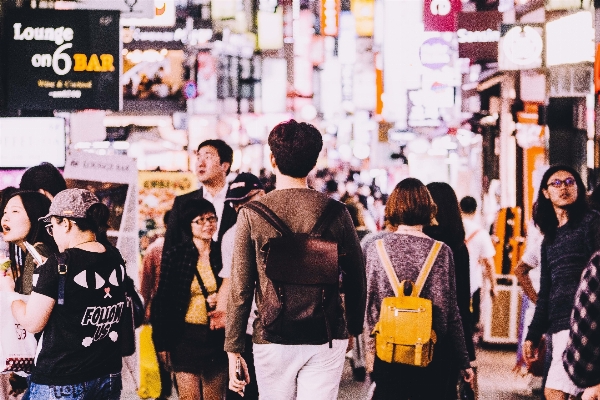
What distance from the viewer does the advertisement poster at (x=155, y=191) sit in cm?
1395

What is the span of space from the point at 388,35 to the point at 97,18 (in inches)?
681

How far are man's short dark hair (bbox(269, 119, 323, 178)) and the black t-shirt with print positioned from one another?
108 cm

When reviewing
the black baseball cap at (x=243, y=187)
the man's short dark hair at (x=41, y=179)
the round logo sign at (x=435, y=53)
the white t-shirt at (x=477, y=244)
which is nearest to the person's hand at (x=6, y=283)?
the man's short dark hair at (x=41, y=179)

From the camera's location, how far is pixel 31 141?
9.54m

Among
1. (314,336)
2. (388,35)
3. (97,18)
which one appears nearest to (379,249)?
(314,336)

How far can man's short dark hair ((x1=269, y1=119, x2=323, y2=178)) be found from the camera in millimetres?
4617

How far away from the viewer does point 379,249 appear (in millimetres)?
5840

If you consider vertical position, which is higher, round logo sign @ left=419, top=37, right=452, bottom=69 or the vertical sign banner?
the vertical sign banner

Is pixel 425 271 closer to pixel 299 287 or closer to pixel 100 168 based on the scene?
pixel 299 287

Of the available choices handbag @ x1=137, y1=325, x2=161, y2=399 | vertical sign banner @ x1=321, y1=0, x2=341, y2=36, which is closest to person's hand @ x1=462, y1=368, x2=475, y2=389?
handbag @ x1=137, y1=325, x2=161, y2=399

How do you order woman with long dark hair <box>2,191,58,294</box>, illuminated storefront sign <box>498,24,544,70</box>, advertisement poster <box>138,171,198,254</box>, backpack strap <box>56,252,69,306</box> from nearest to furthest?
1. backpack strap <box>56,252,69,306</box>
2. woman with long dark hair <box>2,191,58,294</box>
3. advertisement poster <box>138,171,198,254</box>
4. illuminated storefront sign <box>498,24,544,70</box>

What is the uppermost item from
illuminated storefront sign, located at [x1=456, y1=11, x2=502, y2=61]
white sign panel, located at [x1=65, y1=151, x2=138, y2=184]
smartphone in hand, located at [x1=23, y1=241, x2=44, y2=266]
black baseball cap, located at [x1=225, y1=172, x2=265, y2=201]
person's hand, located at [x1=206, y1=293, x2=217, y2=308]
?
illuminated storefront sign, located at [x1=456, y1=11, x2=502, y2=61]

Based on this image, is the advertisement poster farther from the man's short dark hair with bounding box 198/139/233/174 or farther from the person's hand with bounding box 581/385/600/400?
the person's hand with bounding box 581/385/600/400

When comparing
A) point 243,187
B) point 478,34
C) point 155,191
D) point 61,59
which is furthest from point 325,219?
point 478,34
